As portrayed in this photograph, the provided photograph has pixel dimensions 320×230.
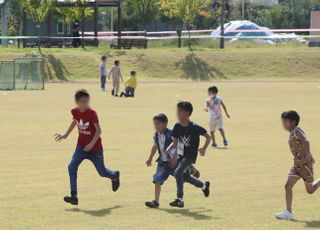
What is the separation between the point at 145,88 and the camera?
41094 millimetres

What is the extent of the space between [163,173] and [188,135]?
0.58 meters

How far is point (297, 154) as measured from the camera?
9.43 meters

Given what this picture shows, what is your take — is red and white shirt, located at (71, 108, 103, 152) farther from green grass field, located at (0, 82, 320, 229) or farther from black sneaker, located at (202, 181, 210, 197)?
black sneaker, located at (202, 181, 210, 197)

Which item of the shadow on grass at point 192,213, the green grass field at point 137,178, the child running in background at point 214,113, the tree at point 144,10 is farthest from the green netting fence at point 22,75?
the tree at point 144,10

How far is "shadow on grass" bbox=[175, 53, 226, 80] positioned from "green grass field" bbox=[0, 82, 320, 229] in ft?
80.7

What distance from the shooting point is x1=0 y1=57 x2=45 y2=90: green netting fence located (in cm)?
3966

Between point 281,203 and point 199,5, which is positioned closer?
point 281,203

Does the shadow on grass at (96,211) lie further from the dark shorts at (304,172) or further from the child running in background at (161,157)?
the dark shorts at (304,172)

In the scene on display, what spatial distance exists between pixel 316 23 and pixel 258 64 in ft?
Result: 63.1

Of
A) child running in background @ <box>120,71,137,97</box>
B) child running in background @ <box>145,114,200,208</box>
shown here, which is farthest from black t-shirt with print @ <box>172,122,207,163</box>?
child running in background @ <box>120,71,137,97</box>

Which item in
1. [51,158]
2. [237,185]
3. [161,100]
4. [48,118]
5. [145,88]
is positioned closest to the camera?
[237,185]

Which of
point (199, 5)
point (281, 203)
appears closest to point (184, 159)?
point (281, 203)

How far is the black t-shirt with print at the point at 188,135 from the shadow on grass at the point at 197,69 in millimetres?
40977

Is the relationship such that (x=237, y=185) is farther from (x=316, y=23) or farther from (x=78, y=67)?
(x=316, y=23)
